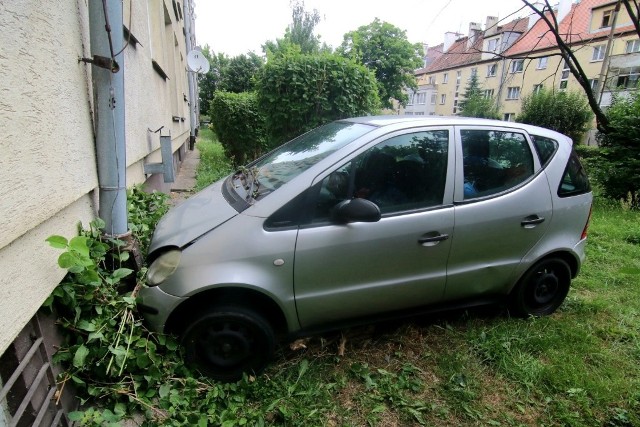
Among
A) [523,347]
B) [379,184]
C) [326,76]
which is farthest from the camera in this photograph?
[326,76]

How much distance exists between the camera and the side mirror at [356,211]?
7.14 ft

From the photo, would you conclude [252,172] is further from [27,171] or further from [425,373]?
[425,373]

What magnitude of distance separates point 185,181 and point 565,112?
22.8 m

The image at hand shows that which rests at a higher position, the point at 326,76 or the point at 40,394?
the point at 326,76

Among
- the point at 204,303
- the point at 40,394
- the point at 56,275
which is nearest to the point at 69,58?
the point at 56,275

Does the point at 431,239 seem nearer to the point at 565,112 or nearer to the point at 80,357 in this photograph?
the point at 80,357

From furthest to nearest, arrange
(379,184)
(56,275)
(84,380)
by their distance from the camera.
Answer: (379,184) < (84,380) < (56,275)

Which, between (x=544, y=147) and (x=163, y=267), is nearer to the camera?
(x=163, y=267)

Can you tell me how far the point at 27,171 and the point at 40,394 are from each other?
0.97 metres

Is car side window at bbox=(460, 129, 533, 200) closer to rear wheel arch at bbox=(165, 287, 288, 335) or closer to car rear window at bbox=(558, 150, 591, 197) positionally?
car rear window at bbox=(558, 150, 591, 197)

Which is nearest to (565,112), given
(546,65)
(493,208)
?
(546,65)

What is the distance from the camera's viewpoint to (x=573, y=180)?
288cm

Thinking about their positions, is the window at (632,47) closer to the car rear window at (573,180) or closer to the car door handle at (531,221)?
the car rear window at (573,180)

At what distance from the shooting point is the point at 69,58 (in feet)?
6.60
